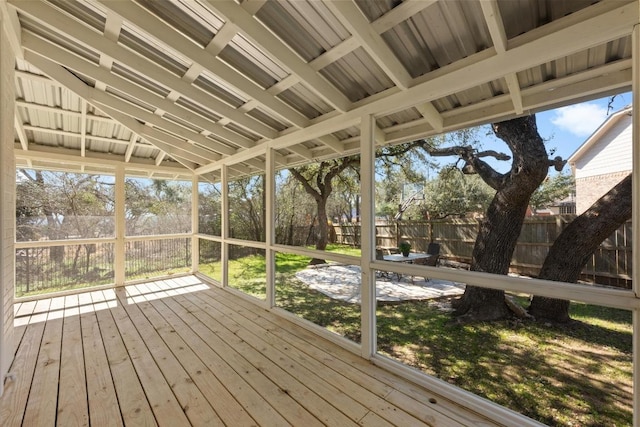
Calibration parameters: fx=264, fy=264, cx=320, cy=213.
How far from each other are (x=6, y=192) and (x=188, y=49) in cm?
211

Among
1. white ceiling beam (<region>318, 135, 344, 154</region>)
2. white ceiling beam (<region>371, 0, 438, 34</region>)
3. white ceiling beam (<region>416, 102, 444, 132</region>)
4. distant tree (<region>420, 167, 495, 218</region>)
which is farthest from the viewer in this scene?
white ceiling beam (<region>318, 135, 344, 154</region>)

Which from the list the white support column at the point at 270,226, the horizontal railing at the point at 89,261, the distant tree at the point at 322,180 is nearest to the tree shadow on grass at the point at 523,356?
the white support column at the point at 270,226

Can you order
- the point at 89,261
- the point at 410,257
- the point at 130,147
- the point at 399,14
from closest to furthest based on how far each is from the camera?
the point at 399,14, the point at 410,257, the point at 130,147, the point at 89,261

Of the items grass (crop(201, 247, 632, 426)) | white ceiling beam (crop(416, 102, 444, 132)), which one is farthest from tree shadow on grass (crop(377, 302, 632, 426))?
white ceiling beam (crop(416, 102, 444, 132))

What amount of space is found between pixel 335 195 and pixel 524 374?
2771mm

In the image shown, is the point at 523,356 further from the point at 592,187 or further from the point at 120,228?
the point at 120,228

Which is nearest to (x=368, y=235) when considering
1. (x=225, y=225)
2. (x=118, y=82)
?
(x=118, y=82)

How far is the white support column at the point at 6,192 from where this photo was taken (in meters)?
2.12

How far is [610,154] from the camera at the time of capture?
6.23 ft

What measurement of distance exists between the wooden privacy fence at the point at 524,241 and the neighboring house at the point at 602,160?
0.26m

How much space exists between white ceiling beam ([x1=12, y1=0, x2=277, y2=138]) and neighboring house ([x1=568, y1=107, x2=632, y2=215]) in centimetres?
328

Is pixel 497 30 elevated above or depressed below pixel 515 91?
above

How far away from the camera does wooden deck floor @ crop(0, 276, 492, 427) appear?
1.82 meters

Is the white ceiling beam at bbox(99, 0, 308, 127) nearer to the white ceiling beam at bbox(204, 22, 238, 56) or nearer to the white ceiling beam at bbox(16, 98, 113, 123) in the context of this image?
the white ceiling beam at bbox(204, 22, 238, 56)
